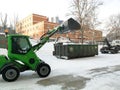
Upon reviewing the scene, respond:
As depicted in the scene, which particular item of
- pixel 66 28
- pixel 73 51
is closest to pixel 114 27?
pixel 73 51

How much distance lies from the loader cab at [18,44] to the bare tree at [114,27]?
44132mm

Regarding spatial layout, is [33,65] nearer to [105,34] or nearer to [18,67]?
[18,67]

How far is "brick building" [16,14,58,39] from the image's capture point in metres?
62.1

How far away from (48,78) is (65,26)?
2664 millimetres

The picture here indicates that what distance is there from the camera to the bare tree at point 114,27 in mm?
48594

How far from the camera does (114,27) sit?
5044cm

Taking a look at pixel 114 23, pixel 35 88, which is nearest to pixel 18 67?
pixel 35 88

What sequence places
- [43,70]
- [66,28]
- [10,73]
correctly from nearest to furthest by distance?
1. [10,73]
2. [43,70]
3. [66,28]

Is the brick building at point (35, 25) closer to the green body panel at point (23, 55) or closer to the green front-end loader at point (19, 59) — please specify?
the green body panel at point (23, 55)

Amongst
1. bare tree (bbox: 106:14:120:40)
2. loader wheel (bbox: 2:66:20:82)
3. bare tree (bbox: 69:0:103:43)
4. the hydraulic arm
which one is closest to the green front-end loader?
loader wheel (bbox: 2:66:20:82)

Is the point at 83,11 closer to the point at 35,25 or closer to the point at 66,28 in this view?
the point at 66,28

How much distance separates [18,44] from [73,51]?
8.27 metres

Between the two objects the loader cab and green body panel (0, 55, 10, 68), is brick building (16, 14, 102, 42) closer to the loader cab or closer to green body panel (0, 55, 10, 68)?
the loader cab

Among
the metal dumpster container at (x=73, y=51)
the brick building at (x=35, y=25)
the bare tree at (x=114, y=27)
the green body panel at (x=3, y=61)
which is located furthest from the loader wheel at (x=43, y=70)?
the brick building at (x=35, y=25)
